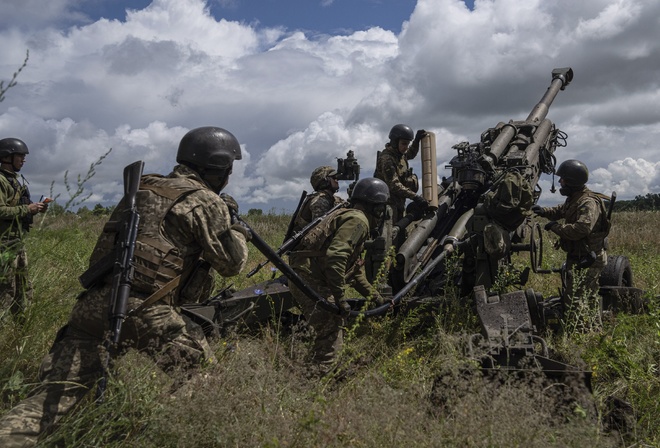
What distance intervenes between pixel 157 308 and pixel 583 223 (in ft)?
15.2

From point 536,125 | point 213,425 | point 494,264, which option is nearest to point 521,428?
point 213,425

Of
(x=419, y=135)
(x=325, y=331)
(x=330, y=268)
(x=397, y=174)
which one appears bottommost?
(x=325, y=331)

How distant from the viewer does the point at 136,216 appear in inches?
123

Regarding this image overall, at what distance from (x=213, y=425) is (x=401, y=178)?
6.21m

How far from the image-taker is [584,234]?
243 inches

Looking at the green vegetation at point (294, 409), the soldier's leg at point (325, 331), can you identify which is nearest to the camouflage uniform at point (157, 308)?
the green vegetation at point (294, 409)

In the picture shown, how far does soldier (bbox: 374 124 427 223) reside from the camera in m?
8.23

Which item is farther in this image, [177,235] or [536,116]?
[536,116]

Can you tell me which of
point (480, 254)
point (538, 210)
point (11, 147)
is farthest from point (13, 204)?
point (538, 210)

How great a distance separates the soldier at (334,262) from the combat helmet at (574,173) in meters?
2.43

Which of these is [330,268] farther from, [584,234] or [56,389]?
[584,234]

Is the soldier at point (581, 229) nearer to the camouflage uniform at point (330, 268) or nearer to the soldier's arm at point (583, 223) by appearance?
the soldier's arm at point (583, 223)

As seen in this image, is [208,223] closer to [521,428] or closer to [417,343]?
[521,428]

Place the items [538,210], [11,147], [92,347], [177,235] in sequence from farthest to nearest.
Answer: [538,210] < [11,147] < [177,235] < [92,347]
